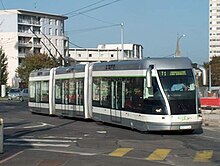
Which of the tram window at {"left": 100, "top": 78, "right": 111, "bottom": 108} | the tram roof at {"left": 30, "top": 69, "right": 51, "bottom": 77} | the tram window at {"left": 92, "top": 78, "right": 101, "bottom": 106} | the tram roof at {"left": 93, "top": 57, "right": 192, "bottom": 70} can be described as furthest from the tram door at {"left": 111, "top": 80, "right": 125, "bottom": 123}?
the tram roof at {"left": 30, "top": 69, "right": 51, "bottom": 77}

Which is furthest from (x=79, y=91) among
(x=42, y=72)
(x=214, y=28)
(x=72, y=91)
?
(x=214, y=28)

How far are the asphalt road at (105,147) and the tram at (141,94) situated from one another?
0.62 meters

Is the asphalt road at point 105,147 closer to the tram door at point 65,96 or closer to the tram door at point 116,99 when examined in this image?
the tram door at point 116,99

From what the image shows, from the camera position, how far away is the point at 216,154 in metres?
15.5

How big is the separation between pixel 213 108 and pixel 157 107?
1842 cm

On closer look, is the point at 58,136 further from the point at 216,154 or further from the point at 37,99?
the point at 37,99

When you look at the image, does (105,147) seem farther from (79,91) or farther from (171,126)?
(79,91)

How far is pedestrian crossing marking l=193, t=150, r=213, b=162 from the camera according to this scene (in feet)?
47.4

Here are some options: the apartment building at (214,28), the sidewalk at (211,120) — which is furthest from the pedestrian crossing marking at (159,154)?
the apartment building at (214,28)

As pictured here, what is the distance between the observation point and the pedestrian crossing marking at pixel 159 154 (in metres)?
14.6

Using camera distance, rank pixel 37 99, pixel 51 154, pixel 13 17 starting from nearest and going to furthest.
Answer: pixel 51 154, pixel 37 99, pixel 13 17

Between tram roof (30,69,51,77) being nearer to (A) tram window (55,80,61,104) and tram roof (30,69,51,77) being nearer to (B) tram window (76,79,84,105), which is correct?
(A) tram window (55,80,61,104)

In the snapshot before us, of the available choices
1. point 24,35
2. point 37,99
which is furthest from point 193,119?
point 24,35

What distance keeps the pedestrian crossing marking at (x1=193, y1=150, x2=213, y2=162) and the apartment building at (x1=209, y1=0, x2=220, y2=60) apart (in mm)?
130603
